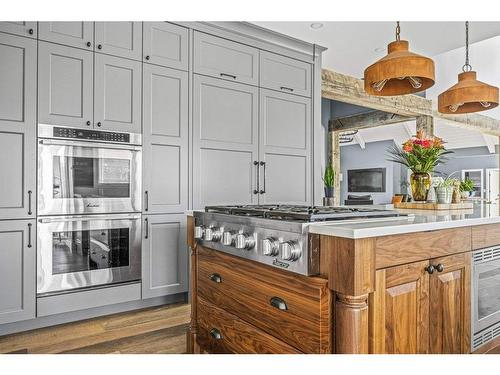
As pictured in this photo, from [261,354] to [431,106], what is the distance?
635cm

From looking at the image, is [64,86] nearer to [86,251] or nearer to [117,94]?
[117,94]

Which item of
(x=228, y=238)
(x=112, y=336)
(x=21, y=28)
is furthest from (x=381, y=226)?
(x=21, y=28)

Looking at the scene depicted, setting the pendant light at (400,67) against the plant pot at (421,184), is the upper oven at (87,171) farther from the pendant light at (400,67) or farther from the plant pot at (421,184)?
the plant pot at (421,184)

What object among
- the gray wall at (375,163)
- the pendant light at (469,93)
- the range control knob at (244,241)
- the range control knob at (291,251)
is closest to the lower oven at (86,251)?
the range control knob at (244,241)

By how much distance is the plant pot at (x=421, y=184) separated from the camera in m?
2.42

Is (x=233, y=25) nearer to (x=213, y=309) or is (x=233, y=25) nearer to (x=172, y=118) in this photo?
(x=172, y=118)

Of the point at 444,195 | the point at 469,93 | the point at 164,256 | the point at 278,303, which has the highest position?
the point at 469,93

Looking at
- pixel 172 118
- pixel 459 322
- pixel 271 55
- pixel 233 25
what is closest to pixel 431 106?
pixel 271 55

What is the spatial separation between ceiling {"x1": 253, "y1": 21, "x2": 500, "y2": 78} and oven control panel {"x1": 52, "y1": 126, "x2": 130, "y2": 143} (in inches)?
65.1

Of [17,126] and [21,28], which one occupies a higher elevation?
[21,28]

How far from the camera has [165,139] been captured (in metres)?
2.96

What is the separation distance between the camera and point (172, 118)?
3.00 metres

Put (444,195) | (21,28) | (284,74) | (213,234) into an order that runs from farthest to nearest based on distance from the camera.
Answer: (284,74)
(21,28)
(444,195)
(213,234)

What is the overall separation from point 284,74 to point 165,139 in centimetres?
147
